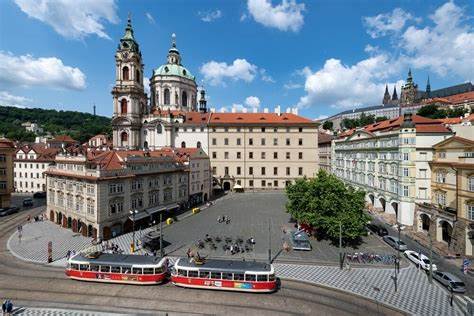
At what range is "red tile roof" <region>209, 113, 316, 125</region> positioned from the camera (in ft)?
244

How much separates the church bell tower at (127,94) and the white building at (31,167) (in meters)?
19.4

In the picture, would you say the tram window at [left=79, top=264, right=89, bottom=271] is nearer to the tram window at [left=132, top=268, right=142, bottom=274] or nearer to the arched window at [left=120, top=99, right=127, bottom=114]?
the tram window at [left=132, top=268, right=142, bottom=274]

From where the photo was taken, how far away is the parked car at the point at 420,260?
2750cm

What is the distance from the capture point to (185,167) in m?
54.8

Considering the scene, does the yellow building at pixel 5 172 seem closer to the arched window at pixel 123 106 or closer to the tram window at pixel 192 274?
the arched window at pixel 123 106

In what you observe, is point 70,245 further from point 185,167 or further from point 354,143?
point 354,143

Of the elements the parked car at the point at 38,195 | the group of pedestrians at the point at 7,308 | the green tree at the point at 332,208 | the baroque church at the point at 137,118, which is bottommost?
the group of pedestrians at the point at 7,308

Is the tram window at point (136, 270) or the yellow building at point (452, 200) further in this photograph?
the yellow building at point (452, 200)

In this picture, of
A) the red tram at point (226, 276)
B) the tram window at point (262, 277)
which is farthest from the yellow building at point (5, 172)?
the tram window at point (262, 277)

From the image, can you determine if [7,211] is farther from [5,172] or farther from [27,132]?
[27,132]

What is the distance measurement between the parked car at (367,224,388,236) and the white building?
3016 inches

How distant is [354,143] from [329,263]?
36680 mm

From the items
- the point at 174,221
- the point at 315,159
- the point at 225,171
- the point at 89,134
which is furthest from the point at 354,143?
the point at 89,134

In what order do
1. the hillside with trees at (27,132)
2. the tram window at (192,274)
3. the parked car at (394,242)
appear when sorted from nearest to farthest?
the tram window at (192,274), the parked car at (394,242), the hillside with trees at (27,132)
